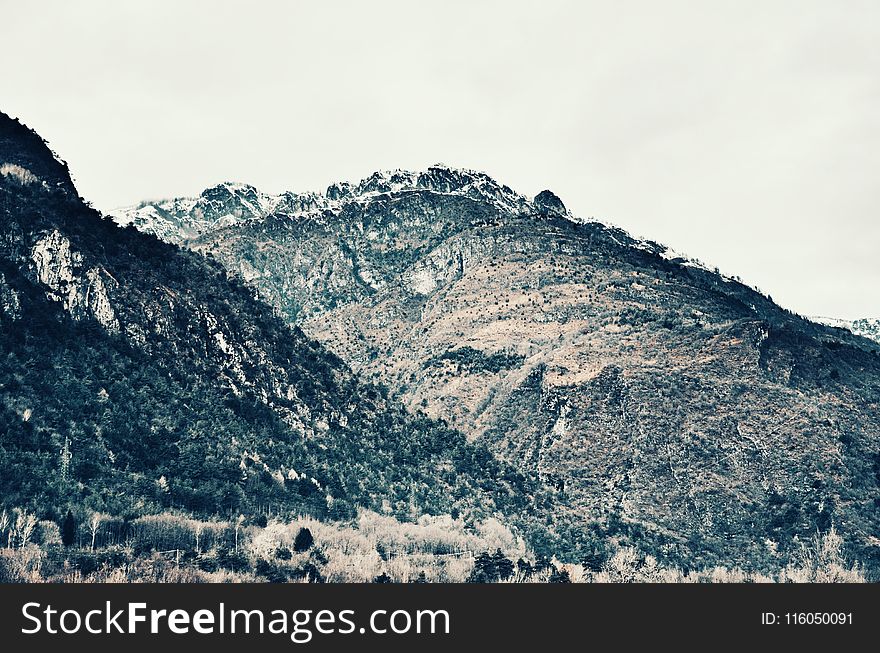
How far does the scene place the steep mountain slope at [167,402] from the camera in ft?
402

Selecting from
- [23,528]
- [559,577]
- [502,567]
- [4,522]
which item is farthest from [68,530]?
[559,577]

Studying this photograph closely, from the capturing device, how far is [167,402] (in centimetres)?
13925

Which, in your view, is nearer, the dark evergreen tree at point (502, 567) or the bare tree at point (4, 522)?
the bare tree at point (4, 522)

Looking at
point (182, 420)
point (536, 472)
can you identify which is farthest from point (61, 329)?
point (536, 472)

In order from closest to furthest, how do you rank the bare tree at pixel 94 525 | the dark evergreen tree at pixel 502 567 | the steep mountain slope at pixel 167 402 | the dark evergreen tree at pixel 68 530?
the dark evergreen tree at pixel 68 530, the bare tree at pixel 94 525, the steep mountain slope at pixel 167 402, the dark evergreen tree at pixel 502 567

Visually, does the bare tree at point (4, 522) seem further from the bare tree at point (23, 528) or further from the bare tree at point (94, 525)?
the bare tree at point (94, 525)

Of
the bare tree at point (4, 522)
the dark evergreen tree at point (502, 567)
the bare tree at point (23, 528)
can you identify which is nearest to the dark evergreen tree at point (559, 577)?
the dark evergreen tree at point (502, 567)

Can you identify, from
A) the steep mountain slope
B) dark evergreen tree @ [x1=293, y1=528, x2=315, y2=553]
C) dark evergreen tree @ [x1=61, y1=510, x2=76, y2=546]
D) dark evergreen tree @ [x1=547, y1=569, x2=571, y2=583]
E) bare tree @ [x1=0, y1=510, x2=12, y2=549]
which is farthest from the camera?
dark evergreen tree @ [x1=547, y1=569, x2=571, y2=583]

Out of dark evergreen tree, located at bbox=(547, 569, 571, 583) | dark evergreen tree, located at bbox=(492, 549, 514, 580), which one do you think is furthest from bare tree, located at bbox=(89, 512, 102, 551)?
dark evergreen tree, located at bbox=(547, 569, 571, 583)

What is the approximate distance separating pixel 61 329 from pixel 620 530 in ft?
297

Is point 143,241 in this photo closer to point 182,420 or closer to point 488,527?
point 182,420

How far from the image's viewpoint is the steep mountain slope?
12262 cm

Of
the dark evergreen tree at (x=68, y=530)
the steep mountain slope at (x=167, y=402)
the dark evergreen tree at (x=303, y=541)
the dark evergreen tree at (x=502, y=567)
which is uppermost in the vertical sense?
the steep mountain slope at (x=167, y=402)

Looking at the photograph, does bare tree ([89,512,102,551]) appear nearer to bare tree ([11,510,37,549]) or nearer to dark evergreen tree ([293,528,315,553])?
bare tree ([11,510,37,549])
